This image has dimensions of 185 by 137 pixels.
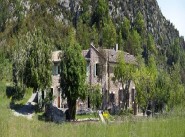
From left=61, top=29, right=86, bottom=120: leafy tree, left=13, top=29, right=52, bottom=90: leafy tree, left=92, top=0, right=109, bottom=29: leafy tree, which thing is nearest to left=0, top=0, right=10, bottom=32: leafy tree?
left=92, top=0, right=109, bottom=29: leafy tree

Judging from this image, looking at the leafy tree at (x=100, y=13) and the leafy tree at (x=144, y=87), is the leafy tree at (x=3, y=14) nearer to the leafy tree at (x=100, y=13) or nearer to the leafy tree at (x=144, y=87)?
the leafy tree at (x=100, y=13)

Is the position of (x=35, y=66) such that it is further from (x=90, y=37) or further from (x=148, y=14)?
(x=148, y=14)

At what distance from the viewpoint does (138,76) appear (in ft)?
144

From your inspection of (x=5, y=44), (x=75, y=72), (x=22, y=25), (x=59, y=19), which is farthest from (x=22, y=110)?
(x=59, y=19)

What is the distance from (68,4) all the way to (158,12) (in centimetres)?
4090

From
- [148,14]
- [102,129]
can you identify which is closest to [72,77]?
[102,129]

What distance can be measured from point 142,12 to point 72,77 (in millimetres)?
83653

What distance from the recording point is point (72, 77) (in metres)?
32.6

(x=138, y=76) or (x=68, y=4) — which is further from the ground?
(x=68, y=4)

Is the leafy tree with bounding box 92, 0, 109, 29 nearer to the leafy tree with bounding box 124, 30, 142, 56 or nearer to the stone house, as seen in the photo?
the leafy tree with bounding box 124, 30, 142, 56

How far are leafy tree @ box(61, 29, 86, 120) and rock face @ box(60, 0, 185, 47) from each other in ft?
192

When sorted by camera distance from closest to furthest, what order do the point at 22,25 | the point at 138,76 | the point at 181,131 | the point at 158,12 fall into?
1. the point at 181,131
2. the point at 138,76
3. the point at 22,25
4. the point at 158,12

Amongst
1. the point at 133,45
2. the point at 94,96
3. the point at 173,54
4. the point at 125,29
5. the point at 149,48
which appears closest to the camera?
the point at 94,96

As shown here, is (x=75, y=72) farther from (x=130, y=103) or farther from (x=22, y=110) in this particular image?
(x=130, y=103)
